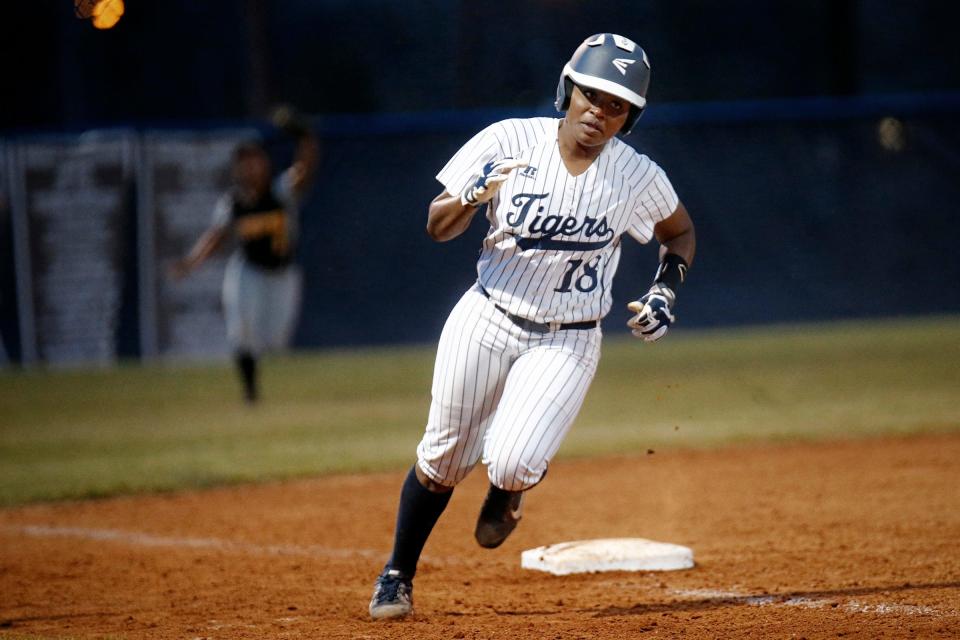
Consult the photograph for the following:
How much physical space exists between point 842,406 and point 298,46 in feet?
46.6

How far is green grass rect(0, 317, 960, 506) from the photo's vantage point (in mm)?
8773

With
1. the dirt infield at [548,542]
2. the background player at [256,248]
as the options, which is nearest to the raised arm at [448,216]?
the dirt infield at [548,542]

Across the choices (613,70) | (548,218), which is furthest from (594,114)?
(548,218)

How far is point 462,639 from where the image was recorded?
411 centimetres

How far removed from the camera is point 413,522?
455 cm

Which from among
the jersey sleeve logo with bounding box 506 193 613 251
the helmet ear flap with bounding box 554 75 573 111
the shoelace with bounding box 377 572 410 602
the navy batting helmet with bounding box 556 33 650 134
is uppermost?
the navy batting helmet with bounding box 556 33 650 134

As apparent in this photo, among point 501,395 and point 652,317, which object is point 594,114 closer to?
point 652,317

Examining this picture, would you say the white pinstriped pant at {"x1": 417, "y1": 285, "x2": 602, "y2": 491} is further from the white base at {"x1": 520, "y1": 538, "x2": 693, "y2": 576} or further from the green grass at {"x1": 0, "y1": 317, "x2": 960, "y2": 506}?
the green grass at {"x1": 0, "y1": 317, "x2": 960, "y2": 506}

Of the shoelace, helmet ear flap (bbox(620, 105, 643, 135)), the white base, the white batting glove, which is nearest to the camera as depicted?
the white batting glove

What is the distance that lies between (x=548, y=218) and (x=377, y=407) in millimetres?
6914

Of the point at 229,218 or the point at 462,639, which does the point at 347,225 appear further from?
the point at 462,639

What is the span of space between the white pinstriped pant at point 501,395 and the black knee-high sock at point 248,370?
6.91 metres

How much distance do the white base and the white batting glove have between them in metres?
1.69

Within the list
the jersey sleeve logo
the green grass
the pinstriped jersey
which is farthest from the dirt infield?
the jersey sleeve logo
